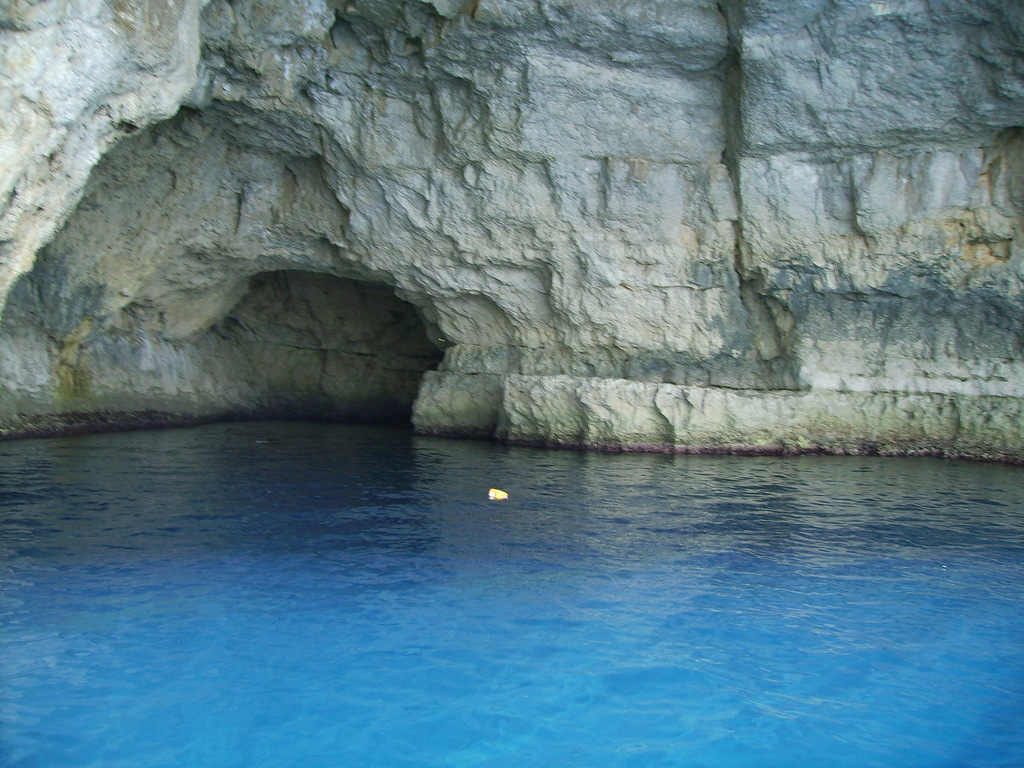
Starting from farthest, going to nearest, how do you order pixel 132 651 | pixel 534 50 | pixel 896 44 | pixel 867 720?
pixel 534 50
pixel 896 44
pixel 132 651
pixel 867 720

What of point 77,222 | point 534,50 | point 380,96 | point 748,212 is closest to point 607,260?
point 748,212

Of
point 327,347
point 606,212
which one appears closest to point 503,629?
point 606,212

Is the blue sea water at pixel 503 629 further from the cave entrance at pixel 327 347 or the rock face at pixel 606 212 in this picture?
the cave entrance at pixel 327 347

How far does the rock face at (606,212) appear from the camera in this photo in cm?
1093

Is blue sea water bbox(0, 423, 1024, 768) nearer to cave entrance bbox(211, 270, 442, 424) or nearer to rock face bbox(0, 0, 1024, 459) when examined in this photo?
rock face bbox(0, 0, 1024, 459)

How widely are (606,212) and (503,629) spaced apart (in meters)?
9.62

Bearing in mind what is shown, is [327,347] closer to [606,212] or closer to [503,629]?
[606,212]

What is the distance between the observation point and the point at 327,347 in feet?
70.9

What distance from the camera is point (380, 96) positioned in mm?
12789

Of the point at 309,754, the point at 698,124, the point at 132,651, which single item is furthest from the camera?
the point at 698,124

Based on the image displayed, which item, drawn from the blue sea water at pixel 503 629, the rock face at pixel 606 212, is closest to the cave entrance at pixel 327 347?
the rock face at pixel 606 212

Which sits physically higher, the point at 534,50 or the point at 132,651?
the point at 534,50

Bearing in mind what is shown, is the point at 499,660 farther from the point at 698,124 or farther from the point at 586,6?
the point at 698,124

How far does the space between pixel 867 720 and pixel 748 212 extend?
10.1 m
